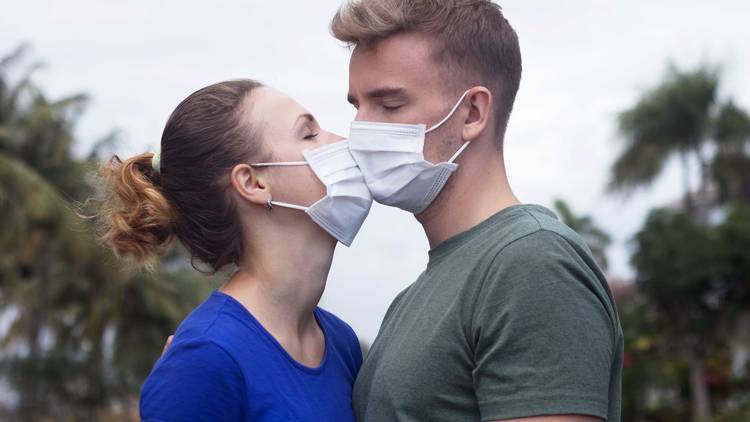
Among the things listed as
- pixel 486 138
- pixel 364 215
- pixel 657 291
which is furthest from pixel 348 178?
pixel 657 291

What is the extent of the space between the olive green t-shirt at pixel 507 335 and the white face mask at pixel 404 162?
19 cm

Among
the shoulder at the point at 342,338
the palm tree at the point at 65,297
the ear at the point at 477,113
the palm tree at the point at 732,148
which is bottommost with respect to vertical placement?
the palm tree at the point at 65,297

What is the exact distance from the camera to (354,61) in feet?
12.2

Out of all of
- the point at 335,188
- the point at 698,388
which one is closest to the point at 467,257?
the point at 335,188

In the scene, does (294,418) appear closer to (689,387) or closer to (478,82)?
(478,82)

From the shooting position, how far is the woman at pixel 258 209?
3709mm

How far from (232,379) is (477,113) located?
1069 mm

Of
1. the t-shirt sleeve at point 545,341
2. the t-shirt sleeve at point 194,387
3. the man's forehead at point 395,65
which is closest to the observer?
the t-shirt sleeve at point 545,341

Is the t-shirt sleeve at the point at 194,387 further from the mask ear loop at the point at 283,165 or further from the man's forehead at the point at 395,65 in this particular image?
the man's forehead at the point at 395,65

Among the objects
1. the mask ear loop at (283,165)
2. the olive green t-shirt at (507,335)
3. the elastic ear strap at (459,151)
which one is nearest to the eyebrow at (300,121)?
the mask ear loop at (283,165)

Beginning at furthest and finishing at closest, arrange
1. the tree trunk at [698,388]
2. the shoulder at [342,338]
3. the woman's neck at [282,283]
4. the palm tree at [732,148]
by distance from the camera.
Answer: the palm tree at [732,148] → the tree trunk at [698,388] → the shoulder at [342,338] → the woman's neck at [282,283]

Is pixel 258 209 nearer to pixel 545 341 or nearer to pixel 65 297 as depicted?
pixel 545 341

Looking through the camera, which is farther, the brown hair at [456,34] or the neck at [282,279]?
the neck at [282,279]

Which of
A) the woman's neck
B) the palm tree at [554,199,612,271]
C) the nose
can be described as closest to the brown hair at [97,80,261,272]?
the woman's neck
